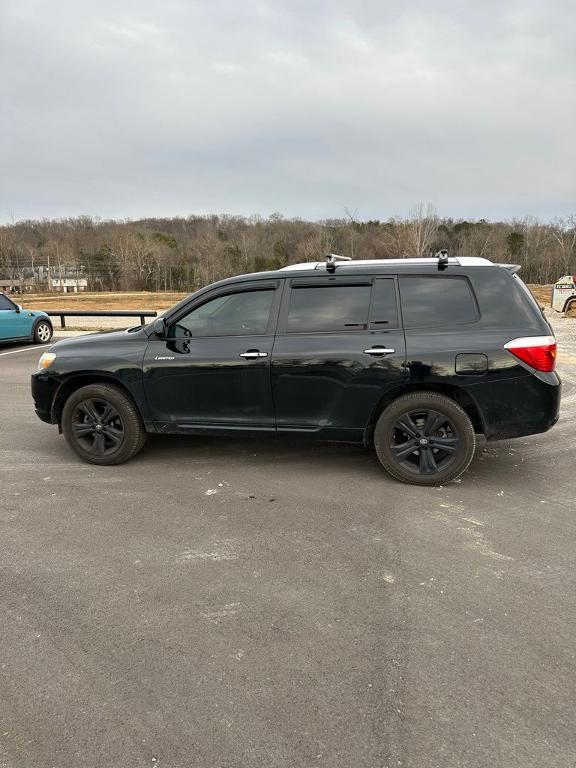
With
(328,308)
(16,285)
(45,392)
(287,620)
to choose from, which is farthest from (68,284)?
(287,620)

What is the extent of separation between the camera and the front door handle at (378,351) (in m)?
4.59

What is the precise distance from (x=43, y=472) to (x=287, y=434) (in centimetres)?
235

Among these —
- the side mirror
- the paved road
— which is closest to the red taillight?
the paved road

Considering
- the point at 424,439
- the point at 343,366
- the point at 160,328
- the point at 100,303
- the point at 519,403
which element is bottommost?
the point at 424,439

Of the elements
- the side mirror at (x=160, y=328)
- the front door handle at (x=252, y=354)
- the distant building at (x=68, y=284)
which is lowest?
the front door handle at (x=252, y=354)

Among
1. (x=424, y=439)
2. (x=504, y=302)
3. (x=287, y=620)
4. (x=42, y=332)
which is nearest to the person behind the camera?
(x=287, y=620)

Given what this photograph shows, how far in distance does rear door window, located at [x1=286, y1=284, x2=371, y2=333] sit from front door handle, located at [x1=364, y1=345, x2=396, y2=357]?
233mm

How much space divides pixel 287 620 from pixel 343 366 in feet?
7.55

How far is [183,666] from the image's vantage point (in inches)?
101

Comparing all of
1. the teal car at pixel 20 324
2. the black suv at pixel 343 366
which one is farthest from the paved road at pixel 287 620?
the teal car at pixel 20 324

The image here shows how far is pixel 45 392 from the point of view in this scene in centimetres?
536

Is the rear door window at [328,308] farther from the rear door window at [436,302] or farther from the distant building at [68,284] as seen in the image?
the distant building at [68,284]

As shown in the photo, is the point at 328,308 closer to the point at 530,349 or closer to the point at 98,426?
the point at 530,349

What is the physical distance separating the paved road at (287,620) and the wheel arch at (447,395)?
554 mm
